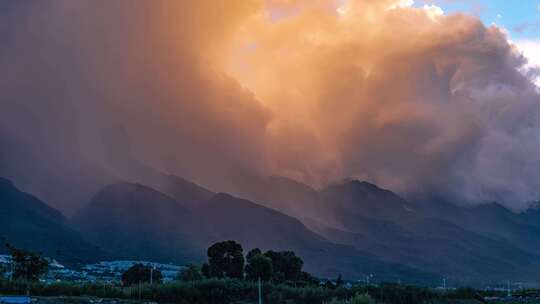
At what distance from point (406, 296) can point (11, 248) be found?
151 ft

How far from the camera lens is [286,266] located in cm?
10519

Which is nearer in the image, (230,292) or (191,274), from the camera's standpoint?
(230,292)

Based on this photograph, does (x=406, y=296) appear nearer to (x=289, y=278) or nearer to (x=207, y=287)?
(x=207, y=287)

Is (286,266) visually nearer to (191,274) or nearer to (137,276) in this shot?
(191,274)

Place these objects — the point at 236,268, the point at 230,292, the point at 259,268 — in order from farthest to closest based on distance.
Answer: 1. the point at 236,268
2. the point at 259,268
3. the point at 230,292

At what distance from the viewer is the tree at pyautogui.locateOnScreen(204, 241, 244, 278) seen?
327 ft

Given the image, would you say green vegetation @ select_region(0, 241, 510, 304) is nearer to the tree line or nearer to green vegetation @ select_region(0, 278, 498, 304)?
green vegetation @ select_region(0, 278, 498, 304)

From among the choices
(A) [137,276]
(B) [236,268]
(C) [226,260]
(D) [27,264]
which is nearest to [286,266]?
(B) [236,268]

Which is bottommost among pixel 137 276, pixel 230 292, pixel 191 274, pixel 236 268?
pixel 137 276

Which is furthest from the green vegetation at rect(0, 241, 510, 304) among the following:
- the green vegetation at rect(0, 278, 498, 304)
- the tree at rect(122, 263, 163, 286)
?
the tree at rect(122, 263, 163, 286)

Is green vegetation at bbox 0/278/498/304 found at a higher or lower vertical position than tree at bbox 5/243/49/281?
lower

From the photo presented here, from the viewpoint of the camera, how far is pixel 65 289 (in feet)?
178

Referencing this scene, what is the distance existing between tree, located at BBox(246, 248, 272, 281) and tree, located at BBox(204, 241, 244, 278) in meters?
2.23

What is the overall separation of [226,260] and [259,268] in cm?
878
